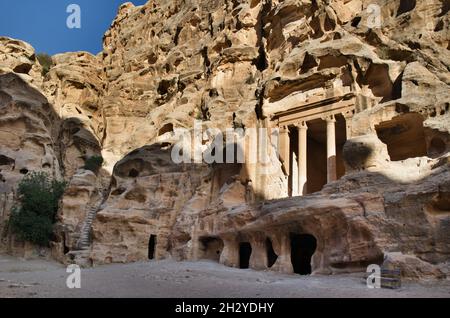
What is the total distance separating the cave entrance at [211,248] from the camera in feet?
73.7

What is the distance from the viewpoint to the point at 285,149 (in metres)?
26.5

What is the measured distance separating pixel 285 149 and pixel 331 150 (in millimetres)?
3386

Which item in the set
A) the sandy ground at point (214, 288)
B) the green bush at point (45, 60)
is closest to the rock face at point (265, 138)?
the sandy ground at point (214, 288)

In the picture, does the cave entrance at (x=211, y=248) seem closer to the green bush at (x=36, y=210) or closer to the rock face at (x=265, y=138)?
the rock face at (x=265, y=138)

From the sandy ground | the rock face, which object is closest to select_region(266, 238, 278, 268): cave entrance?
the rock face

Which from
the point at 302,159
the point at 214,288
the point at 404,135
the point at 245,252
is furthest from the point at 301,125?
the point at 214,288

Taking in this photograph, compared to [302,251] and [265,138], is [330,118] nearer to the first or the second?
[265,138]

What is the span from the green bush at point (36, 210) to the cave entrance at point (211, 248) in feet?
38.0

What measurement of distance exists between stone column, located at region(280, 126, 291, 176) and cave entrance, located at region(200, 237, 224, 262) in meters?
6.94

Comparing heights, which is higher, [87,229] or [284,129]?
[284,129]

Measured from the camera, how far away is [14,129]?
3497cm

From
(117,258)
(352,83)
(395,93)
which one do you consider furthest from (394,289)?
(117,258)

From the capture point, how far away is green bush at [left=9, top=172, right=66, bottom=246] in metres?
27.3

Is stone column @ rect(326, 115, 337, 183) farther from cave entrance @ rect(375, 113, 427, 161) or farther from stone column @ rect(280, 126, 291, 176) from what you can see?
stone column @ rect(280, 126, 291, 176)
